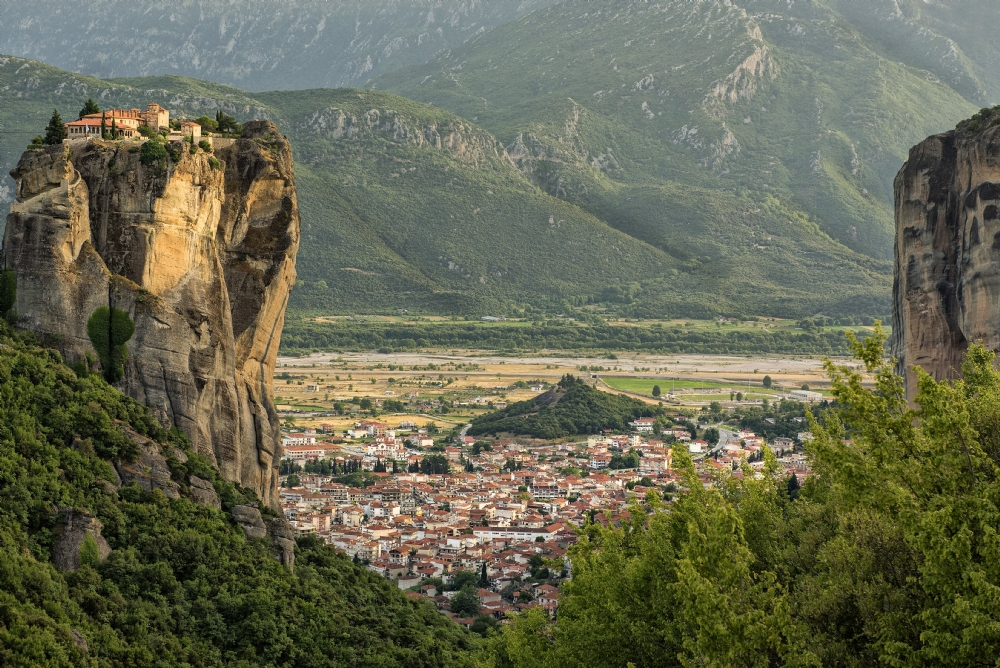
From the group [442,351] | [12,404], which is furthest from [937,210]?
[442,351]

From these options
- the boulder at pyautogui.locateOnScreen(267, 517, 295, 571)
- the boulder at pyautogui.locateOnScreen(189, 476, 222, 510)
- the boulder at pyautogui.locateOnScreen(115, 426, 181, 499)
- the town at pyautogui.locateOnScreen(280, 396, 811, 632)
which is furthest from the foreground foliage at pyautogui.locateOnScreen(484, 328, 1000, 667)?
the town at pyautogui.locateOnScreen(280, 396, 811, 632)

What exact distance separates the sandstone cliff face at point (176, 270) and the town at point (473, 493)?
409 inches

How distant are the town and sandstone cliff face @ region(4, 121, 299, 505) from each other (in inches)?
409

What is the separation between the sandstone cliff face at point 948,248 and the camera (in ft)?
169

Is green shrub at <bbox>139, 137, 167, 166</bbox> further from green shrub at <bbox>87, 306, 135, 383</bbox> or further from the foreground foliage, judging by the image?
the foreground foliage

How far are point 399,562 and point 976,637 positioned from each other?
5508cm

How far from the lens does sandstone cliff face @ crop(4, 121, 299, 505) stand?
124 ft

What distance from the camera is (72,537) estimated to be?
106 feet

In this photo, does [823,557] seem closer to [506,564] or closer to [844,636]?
[844,636]

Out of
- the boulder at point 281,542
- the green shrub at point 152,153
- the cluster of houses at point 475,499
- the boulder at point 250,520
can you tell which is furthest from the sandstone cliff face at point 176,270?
the cluster of houses at point 475,499

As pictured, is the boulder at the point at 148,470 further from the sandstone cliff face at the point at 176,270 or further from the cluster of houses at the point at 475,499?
the cluster of houses at the point at 475,499

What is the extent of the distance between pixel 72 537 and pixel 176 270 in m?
9.83

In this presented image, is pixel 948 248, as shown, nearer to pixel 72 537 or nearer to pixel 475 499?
pixel 72 537

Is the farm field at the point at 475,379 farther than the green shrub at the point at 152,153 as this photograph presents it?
Yes
